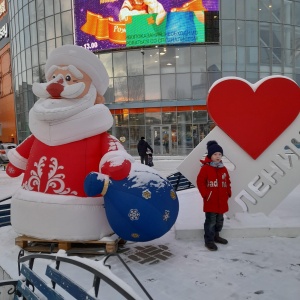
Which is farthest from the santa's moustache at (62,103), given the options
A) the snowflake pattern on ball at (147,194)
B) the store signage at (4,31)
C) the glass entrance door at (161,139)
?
the store signage at (4,31)

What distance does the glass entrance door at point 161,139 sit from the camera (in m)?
23.3

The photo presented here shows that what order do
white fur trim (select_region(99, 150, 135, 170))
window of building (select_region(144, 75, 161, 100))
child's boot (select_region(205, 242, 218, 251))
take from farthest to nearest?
window of building (select_region(144, 75, 161, 100)) → child's boot (select_region(205, 242, 218, 251)) → white fur trim (select_region(99, 150, 135, 170))

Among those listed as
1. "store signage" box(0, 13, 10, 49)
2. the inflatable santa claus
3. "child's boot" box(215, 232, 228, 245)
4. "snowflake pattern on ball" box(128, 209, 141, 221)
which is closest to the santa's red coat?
the inflatable santa claus

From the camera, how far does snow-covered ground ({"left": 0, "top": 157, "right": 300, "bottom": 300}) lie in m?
3.30

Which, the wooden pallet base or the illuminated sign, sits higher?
the illuminated sign

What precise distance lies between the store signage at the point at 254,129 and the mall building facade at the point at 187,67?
1732 cm

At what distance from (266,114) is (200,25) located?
18.3 meters

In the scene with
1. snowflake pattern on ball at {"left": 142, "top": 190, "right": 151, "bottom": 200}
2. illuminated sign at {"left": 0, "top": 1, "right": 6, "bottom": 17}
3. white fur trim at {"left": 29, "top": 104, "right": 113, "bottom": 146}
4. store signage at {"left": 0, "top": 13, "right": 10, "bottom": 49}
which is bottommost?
snowflake pattern on ball at {"left": 142, "top": 190, "right": 151, "bottom": 200}

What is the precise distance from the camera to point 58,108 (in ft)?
13.7

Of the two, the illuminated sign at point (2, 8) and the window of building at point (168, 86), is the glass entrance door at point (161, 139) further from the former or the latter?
the illuminated sign at point (2, 8)

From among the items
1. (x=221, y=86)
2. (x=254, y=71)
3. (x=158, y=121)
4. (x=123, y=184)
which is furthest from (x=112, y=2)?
(x=123, y=184)

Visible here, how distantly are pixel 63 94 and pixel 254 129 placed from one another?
9.75 ft

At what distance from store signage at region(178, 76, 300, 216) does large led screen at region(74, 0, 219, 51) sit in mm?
17720

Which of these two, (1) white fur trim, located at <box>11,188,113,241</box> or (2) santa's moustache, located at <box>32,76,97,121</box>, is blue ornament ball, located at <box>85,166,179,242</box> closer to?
(1) white fur trim, located at <box>11,188,113,241</box>
